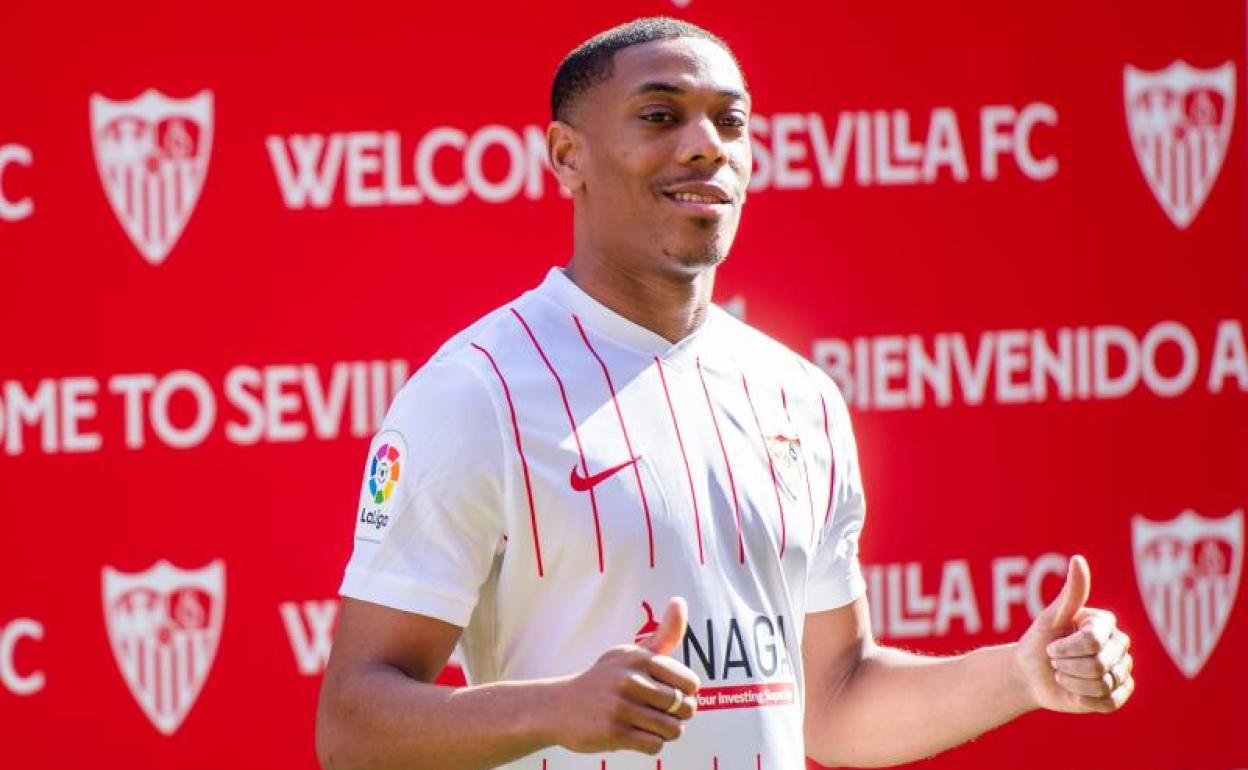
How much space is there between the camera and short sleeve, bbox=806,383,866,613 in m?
2.13

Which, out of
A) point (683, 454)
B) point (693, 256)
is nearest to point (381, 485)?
point (683, 454)

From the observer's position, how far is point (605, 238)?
2.04 meters

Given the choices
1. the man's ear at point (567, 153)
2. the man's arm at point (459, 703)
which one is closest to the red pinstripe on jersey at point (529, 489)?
the man's arm at point (459, 703)

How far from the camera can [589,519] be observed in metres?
1.85

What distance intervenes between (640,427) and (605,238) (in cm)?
23

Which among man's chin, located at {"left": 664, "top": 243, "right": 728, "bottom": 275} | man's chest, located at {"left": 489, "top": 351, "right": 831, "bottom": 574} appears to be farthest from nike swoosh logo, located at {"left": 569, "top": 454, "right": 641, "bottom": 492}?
man's chin, located at {"left": 664, "top": 243, "right": 728, "bottom": 275}

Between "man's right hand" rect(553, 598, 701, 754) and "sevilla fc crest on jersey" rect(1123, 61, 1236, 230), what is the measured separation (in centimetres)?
205

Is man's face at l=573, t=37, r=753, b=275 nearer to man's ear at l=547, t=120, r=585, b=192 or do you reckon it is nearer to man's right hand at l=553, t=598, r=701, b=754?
man's ear at l=547, t=120, r=585, b=192

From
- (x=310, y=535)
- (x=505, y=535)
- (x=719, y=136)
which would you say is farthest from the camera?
(x=310, y=535)

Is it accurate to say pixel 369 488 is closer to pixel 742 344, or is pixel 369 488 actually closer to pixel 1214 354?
pixel 742 344

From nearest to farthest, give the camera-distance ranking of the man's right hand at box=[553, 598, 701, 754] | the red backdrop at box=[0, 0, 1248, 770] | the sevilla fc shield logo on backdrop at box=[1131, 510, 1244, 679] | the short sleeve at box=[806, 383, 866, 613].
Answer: the man's right hand at box=[553, 598, 701, 754] < the short sleeve at box=[806, 383, 866, 613] < the red backdrop at box=[0, 0, 1248, 770] < the sevilla fc shield logo on backdrop at box=[1131, 510, 1244, 679]

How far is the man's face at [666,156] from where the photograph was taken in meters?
1.99

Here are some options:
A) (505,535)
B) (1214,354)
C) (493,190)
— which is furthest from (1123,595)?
(505,535)

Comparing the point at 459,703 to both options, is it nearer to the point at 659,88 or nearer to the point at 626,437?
the point at 626,437
